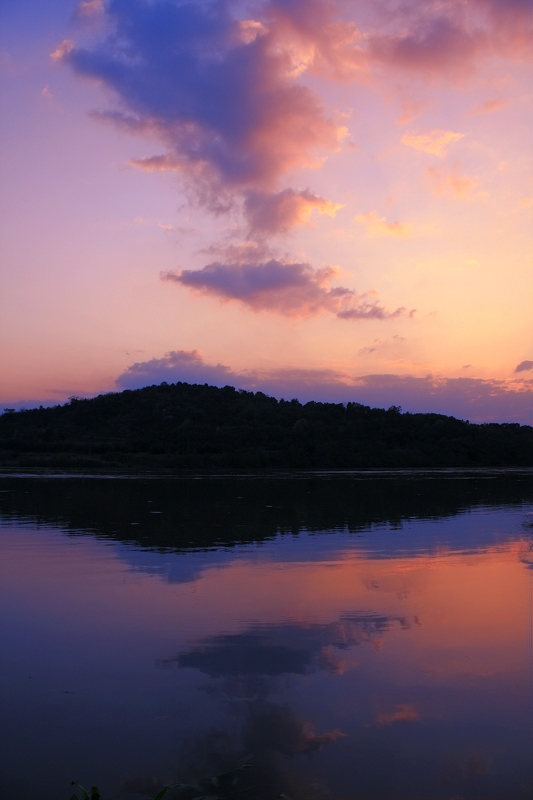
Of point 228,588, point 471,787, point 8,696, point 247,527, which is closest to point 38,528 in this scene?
point 247,527

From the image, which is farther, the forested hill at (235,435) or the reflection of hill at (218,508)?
the forested hill at (235,435)

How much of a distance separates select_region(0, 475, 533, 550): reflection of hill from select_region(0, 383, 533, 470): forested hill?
34.0 meters

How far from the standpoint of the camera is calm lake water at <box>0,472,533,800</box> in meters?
4.85

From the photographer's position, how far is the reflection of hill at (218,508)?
687 inches

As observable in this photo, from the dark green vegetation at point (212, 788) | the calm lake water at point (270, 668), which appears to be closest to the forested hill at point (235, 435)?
the calm lake water at point (270, 668)

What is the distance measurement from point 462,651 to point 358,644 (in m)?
1.11

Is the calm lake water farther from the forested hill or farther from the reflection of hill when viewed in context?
the forested hill

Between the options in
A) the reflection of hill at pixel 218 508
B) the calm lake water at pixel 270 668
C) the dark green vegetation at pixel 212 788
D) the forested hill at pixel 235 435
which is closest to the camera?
the dark green vegetation at pixel 212 788

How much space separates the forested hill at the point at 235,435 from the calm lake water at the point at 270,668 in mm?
52981

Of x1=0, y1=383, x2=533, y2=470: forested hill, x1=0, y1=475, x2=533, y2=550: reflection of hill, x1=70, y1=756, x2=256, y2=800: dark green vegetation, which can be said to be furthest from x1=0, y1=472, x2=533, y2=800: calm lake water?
x1=0, y1=383, x2=533, y2=470: forested hill

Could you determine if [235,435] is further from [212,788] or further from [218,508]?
[212,788]

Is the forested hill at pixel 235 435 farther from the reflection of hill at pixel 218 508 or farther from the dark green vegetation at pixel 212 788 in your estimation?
the dark green vegetation at pixel 212 788

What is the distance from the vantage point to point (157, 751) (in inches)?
199

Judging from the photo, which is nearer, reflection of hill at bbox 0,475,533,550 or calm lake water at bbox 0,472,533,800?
calm lake water at bbox 0,472,533,800
